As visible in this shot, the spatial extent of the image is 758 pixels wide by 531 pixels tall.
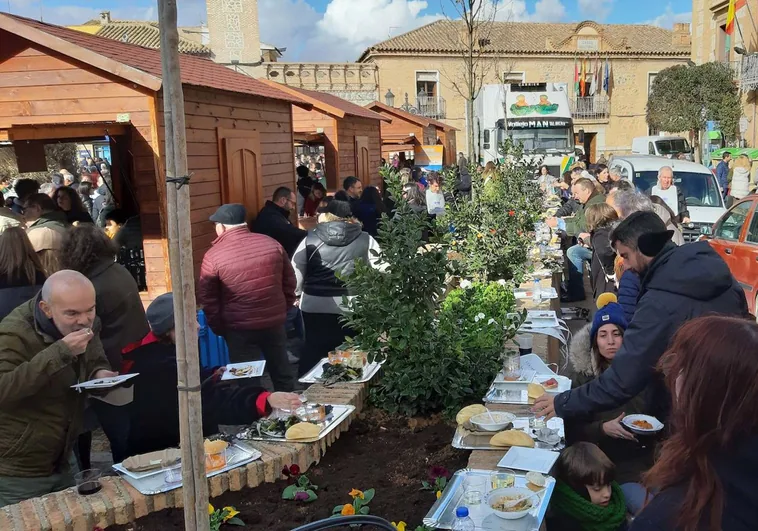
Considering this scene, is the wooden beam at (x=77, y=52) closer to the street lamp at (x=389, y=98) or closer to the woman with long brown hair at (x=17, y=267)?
the woman with long brown hair at (x=17, y=267)

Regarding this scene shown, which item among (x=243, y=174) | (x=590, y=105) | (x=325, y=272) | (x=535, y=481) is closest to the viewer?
(x=535, y=481)

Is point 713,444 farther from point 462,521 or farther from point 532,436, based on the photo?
point 532,436

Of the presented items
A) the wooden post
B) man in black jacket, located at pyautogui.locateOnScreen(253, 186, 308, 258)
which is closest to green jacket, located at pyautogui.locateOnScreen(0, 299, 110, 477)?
the wooden post

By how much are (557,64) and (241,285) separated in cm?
4080

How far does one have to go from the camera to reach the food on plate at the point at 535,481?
8.70 feet

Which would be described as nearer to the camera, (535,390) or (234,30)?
(535,390)

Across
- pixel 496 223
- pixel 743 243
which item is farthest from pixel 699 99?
pixel 496 223

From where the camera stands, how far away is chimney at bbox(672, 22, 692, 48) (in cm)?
4420

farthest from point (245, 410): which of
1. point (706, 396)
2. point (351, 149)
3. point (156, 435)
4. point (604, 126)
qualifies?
point (604, 126)

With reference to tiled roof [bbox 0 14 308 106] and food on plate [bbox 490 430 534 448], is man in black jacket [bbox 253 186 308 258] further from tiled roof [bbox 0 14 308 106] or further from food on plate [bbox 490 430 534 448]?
food on plate [bbox 490 430 534 448]

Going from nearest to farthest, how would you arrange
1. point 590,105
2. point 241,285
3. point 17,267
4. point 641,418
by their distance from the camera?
1. point 641,418
2. point 17,267
3. point 241,285
4. point 590,105

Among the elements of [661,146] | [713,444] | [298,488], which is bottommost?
[298,488]

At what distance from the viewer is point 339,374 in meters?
4.17

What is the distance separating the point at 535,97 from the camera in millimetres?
18969
